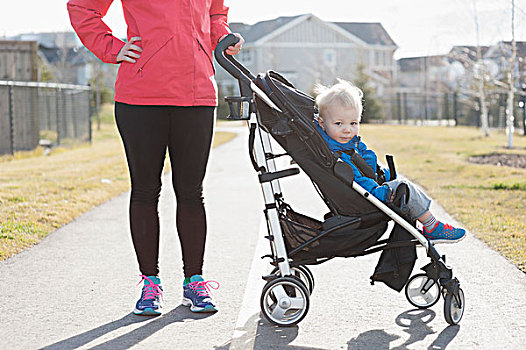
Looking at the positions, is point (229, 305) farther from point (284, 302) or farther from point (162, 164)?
point (162, 164)

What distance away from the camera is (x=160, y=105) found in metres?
4.33

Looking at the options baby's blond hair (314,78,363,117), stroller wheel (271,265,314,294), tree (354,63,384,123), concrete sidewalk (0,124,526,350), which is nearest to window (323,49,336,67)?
Answer: tree (354,63,384,123)

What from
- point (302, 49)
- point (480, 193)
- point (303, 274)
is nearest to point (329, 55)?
point (302, 49)

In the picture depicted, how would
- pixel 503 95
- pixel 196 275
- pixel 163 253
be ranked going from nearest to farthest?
pixel 196 275 < pixel 163 253 < pixel 503 95

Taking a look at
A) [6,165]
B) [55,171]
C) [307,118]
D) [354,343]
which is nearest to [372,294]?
[354,343]

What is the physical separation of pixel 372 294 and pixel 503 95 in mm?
31641

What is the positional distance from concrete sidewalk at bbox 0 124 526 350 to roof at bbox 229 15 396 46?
194 ft

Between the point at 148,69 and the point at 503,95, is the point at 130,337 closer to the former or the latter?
the point at 148,69

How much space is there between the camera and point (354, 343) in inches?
156

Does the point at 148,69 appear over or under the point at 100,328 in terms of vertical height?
over

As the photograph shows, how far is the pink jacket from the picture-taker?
4285 mm

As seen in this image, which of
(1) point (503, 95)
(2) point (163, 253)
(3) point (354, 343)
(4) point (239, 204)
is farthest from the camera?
(1) point (503, 95)

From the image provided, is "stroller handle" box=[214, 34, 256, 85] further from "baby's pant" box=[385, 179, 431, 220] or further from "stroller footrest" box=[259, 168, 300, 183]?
"baby's pant" box=[385, 179, 431, 220]

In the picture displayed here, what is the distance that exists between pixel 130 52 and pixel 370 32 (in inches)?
2694
